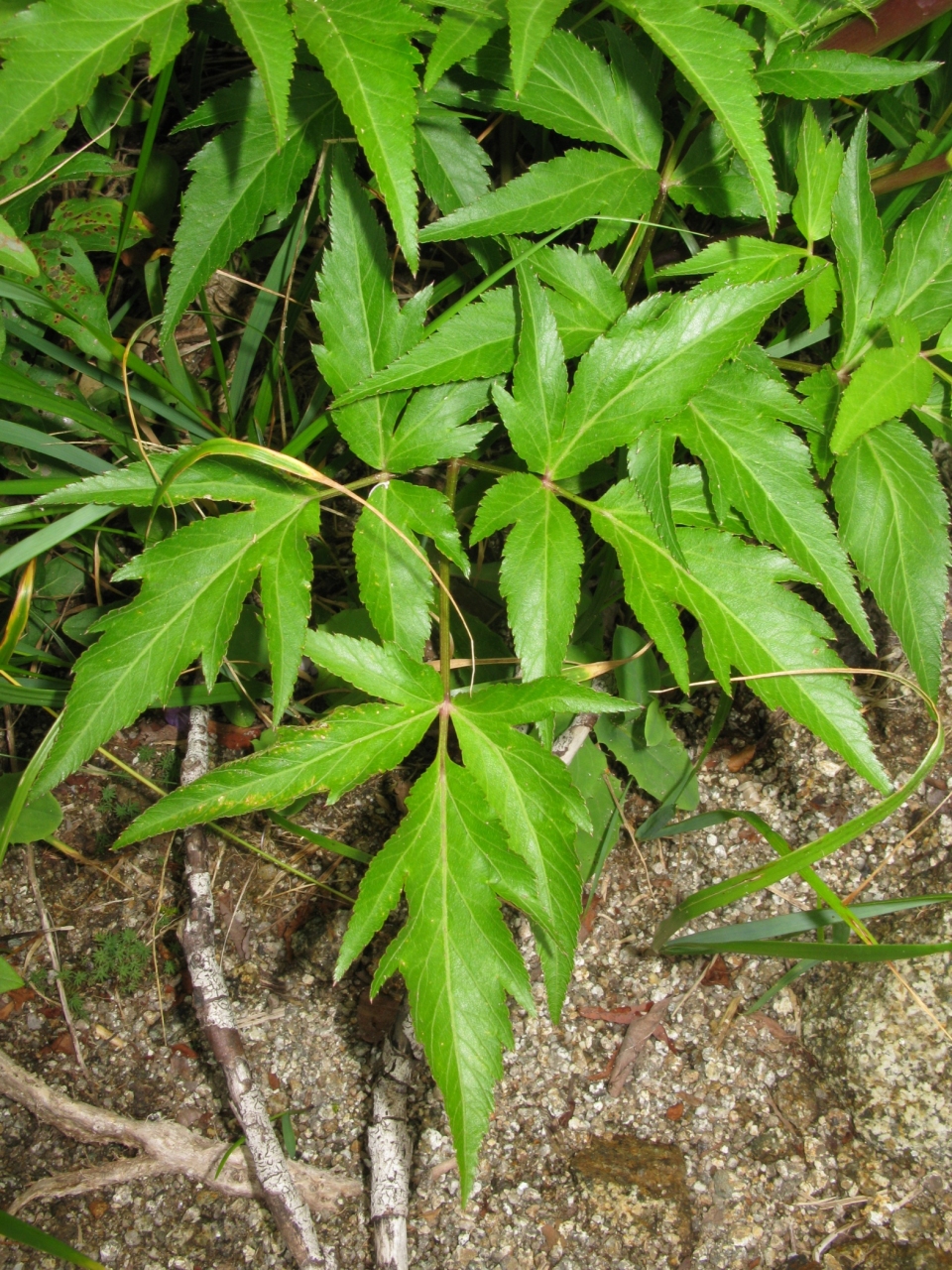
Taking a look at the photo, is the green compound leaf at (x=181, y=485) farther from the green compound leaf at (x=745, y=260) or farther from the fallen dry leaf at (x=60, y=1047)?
the fallen dry leaf at (x=60, y=1047)

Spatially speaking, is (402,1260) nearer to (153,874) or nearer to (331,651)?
(153,874)

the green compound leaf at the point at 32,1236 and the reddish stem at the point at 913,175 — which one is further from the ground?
the reddish stem at the point at 913,175

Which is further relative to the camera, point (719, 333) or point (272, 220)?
point (272, 220)

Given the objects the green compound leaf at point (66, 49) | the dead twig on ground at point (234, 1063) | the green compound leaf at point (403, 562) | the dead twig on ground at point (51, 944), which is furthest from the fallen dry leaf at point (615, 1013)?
the green compound leaf at point (66, 49)

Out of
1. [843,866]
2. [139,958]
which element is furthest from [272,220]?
[843,866]

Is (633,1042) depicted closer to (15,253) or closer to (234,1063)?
(234,1063)

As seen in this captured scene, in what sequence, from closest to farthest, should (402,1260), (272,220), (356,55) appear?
(356,55) < (402,1260) < (272,220)

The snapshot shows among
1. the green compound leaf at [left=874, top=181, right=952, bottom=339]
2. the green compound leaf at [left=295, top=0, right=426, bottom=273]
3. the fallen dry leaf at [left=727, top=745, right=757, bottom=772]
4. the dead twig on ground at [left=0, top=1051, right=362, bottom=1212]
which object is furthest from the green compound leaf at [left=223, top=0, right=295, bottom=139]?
the dead twig on ground at [left=0, top=1051, right=362, bottom=1212]
